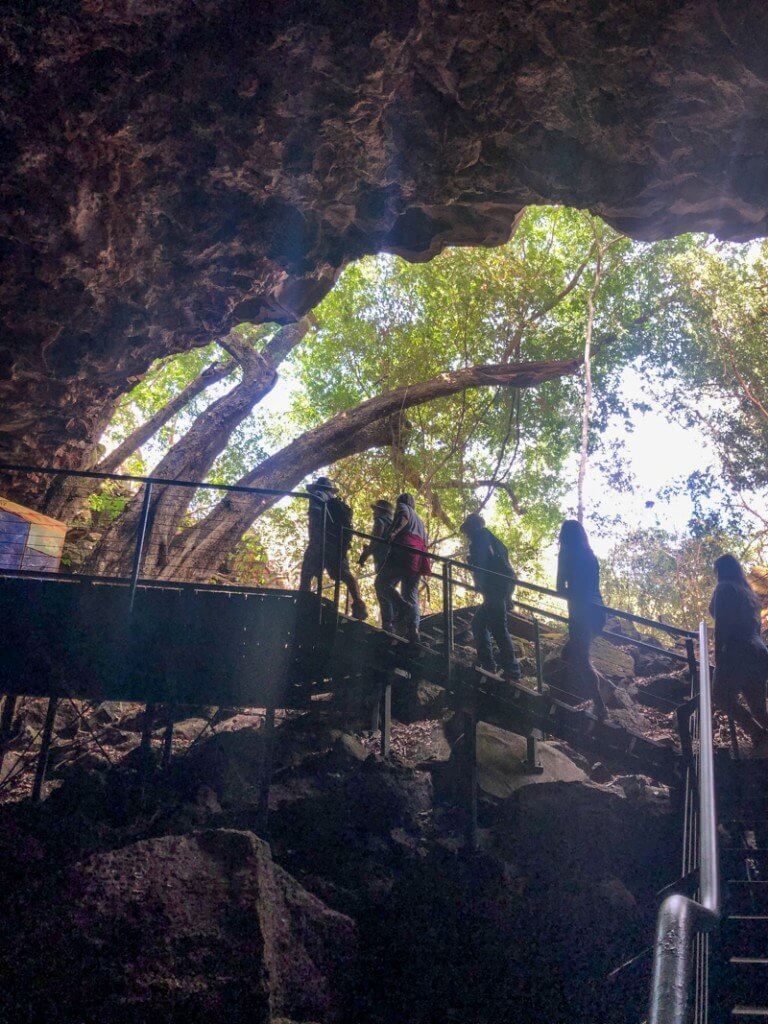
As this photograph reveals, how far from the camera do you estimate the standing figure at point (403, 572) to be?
796cm

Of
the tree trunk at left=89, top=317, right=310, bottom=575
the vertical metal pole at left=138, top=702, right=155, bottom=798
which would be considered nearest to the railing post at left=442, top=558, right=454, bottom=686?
the vertical metal pole at left=138, top=702, right=155, bottom=798

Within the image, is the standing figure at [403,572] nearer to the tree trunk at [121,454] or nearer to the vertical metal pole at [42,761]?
the vertical metal pole at [42,761]

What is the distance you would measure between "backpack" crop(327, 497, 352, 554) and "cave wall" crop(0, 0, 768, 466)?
3286 mm

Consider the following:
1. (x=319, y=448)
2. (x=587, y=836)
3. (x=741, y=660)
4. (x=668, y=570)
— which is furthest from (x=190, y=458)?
(x=668, y=570)

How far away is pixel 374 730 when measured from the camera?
10.6 meters

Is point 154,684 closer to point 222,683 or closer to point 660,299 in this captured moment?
point 222,683

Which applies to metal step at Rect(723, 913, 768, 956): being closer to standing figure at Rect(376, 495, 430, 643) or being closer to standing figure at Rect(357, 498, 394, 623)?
standing figure at Rect(376, 495, 430, 643)

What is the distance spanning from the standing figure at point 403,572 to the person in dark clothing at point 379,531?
9.7 inches

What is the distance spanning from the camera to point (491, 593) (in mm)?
7586

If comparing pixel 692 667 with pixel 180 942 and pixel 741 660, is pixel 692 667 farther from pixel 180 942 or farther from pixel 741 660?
pixel 180 942

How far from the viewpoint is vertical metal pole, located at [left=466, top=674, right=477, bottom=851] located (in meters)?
7.54

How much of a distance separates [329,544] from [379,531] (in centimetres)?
128

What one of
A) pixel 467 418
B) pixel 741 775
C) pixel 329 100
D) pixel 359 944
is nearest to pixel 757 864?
pixel 741 775

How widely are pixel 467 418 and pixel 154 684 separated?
1306 centimetres
